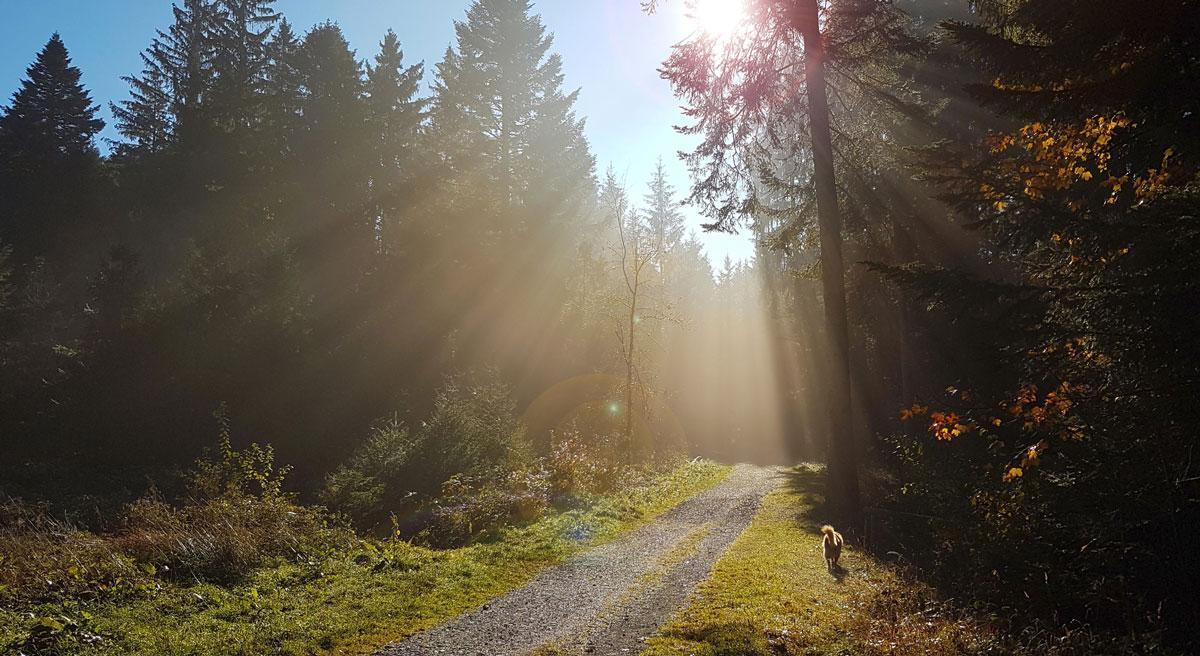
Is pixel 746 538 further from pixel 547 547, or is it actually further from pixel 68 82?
pixel 68 82

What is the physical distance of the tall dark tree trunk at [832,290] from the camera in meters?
13.8

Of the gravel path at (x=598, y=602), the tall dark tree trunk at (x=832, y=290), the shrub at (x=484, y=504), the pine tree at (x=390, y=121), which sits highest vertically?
the pine tree at (x=390, y=121)

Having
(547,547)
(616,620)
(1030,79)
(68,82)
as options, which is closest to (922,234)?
(1030,79)

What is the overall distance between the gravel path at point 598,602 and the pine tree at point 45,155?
43.2 m

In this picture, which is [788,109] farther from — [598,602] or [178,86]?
[178,86]

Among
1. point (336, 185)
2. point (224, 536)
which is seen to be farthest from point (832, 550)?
point (336, 185)

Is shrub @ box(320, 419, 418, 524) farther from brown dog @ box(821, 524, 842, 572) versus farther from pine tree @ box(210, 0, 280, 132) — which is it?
pine tree @ box(210, 0, 280, 132)

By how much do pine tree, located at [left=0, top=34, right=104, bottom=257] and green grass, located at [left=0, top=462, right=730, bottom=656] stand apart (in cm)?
4085

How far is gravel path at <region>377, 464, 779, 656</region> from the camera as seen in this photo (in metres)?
6.87

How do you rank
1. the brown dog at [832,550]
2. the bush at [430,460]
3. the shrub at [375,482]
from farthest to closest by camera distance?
the bush at [430,460] → the shrub at [375,482] → the brown dog at [832,550]

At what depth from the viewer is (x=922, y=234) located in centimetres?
2059

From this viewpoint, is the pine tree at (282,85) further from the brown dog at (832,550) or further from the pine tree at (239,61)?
the brown dog at (832,550)

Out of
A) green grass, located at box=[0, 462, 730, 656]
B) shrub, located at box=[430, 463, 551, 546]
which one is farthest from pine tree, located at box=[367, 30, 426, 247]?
green grass, located at box=[0, 462, 730, 656]

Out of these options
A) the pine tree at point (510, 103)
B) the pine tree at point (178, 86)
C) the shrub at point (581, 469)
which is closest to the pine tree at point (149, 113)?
the pine tree at point (178, 86)
